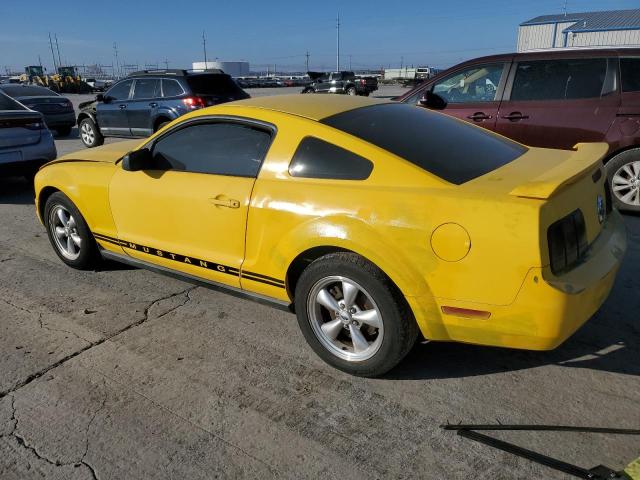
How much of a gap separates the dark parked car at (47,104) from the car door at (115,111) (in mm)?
2679

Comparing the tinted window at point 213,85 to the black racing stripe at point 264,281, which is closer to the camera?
the black racing stripe at point 264,281

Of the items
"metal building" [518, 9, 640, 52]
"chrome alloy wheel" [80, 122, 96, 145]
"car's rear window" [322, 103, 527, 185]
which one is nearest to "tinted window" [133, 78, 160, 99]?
"chrome alloy wheel" [80, 122, 96, 145]

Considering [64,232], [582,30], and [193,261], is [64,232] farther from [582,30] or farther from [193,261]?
[582,30]

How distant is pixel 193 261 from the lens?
352 centimetres

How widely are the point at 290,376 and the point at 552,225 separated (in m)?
1.60

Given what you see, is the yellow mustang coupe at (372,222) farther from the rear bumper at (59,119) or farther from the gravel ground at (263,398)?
the rear bumper at (59,119)

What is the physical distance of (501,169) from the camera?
116 inches

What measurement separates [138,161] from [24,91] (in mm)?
13083

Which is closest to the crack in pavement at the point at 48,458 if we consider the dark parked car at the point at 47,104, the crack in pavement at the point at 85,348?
the crack in pavement at the point at 85,348

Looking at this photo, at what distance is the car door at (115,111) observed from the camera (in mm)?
11586

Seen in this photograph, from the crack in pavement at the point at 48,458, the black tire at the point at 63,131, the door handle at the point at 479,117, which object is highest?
the door handle at the point at 479,117

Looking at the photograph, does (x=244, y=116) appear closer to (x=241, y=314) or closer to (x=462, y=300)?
(x=241, y=314)

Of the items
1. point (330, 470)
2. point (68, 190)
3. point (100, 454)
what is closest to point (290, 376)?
point (330, 470)

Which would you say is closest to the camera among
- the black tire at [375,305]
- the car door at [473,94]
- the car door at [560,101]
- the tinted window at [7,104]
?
the black tire at [375,305]
